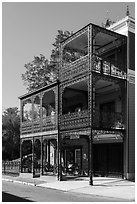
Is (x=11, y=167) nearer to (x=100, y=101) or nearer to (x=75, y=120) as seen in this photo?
(x=100, y=101)

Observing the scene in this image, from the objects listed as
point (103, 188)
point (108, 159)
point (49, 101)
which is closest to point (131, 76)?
point (108, 159)

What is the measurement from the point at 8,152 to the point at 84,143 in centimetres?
2470

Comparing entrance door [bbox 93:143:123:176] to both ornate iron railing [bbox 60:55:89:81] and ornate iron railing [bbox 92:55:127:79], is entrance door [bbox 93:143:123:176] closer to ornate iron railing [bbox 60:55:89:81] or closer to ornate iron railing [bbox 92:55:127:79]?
ornate iron railing [bbox 92:55:127:79]

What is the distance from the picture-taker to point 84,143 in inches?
992

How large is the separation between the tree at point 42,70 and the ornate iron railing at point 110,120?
16508 millimetres


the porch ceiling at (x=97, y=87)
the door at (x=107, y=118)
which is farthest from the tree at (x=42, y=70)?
the door at (x=107, y=118)

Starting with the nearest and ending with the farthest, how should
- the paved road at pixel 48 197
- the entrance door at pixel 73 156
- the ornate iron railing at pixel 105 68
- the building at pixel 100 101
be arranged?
the paved road at pixel 48 197, the building at pixel 100 101, the ornate iron railing at pixel 105 68, the entrance door at pixel 73 156

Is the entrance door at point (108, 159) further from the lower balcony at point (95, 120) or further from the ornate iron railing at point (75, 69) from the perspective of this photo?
the ornate iron railing at point (75, 69)

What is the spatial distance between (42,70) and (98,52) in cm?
1410

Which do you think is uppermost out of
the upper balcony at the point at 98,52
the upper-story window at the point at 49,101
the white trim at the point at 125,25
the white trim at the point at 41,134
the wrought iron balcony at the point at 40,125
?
the white trim at the point at 125,25

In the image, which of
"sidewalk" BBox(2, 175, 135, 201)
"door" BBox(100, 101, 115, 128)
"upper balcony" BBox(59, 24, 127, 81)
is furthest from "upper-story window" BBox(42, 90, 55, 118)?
"sidewalk" BBox(2, 175, 135, 201)

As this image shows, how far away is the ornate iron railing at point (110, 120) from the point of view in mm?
20188

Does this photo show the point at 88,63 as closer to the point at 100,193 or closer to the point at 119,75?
the point at 119,75

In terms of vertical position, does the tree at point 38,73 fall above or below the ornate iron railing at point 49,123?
above
